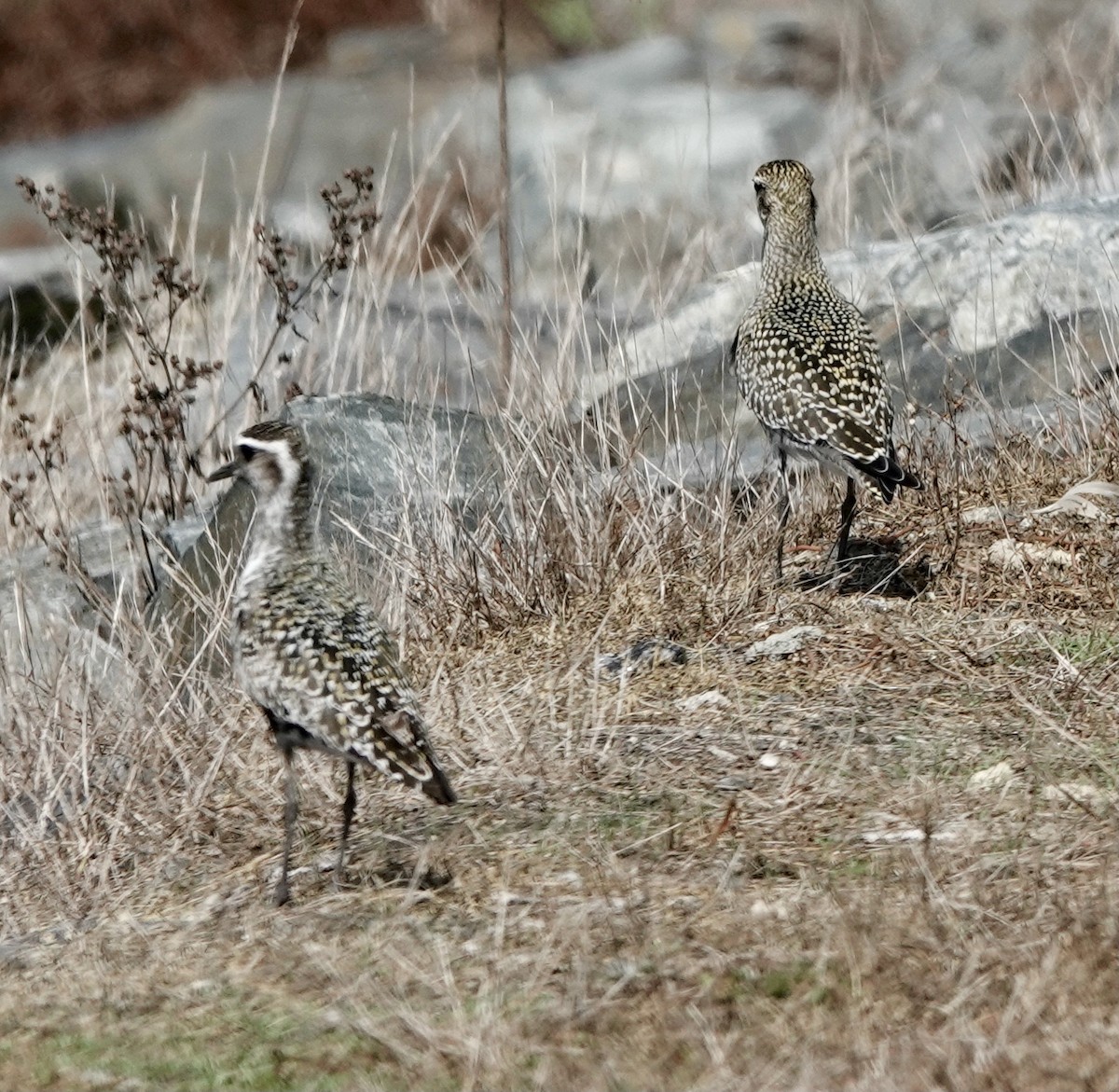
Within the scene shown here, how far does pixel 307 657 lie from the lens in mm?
4574

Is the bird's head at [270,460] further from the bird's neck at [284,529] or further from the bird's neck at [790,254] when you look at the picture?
the bird's neck at [790,254]

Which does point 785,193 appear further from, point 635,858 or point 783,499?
point 635,858

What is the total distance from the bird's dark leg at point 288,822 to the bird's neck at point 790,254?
312 cm

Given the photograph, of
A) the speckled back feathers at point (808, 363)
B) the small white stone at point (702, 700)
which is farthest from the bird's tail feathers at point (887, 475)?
the small white stone at point (702, 700)

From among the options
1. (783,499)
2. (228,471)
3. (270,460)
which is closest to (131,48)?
(783,499)

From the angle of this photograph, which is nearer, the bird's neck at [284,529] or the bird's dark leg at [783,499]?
the bird's neck at [284,529]

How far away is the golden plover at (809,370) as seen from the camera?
20.7 feet

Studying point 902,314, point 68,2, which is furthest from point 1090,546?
point 68,2

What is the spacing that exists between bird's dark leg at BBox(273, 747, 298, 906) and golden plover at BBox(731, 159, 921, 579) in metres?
2.01

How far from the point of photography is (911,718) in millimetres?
5148

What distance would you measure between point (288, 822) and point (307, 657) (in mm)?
379

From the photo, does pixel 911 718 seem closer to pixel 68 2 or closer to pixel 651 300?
pixel 651 300

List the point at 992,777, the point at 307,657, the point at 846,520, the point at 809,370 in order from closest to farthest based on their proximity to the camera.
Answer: the point at 307,657 → the point at 992,777 → the point at 846,520 → the point at 809,370

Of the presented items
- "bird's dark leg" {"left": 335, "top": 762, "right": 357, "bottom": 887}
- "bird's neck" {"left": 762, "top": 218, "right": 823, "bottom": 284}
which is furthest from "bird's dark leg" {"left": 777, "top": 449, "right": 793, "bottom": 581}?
"bird's dark leg" {"left": 335, "top": 762, "right": 357, "bottom": 887}
